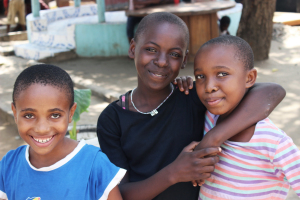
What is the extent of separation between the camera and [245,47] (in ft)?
4.99

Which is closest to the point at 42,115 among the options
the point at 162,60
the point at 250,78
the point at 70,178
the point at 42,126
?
the point at 42,126

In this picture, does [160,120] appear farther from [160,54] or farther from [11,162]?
[11,162]

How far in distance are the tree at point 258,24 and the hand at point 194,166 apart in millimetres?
5439

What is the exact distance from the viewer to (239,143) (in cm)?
143

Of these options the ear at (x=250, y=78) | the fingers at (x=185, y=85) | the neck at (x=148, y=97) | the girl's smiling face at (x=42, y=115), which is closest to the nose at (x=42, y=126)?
the girl's smiling face at (x=42, y=115)

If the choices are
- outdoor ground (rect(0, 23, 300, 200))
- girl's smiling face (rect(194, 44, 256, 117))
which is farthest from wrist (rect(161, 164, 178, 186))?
outdoor ground (rect(0, 23, 300, 200))

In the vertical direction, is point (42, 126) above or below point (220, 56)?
below

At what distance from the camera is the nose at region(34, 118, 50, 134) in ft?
4.39

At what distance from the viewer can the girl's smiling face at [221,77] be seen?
147 centimetres

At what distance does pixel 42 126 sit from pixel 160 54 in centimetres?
65

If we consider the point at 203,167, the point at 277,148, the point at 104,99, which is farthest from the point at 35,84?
the point at 104,99

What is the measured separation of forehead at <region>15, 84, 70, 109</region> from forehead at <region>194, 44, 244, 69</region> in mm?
656

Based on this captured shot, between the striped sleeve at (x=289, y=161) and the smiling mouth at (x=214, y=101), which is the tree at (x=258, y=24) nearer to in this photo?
the smiling mouth at (x=214, y=101)

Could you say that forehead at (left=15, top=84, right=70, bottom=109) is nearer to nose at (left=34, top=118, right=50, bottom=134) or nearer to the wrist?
nose at (left=34, top=118, right=50, bottom=134)
